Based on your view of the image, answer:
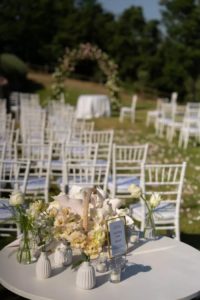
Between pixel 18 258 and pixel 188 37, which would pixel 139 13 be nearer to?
pixel 188 37

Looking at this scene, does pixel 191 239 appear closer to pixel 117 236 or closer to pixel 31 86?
pixel 117 236

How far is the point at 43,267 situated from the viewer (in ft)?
8.82

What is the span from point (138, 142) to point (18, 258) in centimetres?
998

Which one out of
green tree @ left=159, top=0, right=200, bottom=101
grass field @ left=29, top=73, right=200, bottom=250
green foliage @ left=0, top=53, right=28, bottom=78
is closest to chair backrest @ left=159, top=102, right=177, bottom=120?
grass field @ left=29, top=73, right=200, bottom=250

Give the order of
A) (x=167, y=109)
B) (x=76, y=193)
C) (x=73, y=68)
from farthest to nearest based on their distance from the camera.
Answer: (x=73, y=68) < (x=167, y=109) < (x=76, y=193)

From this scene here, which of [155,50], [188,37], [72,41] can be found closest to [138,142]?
[188,37]

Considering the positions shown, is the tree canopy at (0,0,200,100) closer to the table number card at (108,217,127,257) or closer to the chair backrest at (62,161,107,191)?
the chair backrest at (62,161,107,191)

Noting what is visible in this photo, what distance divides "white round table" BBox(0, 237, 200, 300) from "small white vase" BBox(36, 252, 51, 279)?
3 centimetres

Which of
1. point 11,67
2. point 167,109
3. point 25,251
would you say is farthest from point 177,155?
point 11,67

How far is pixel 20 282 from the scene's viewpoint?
8.73 ft

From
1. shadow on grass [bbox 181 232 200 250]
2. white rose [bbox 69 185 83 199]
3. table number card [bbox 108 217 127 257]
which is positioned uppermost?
white rose [bbox 69 185 83 199]

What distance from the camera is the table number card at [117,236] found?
2736 mm

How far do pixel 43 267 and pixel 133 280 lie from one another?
455mm

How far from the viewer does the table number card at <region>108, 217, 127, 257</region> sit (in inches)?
108
